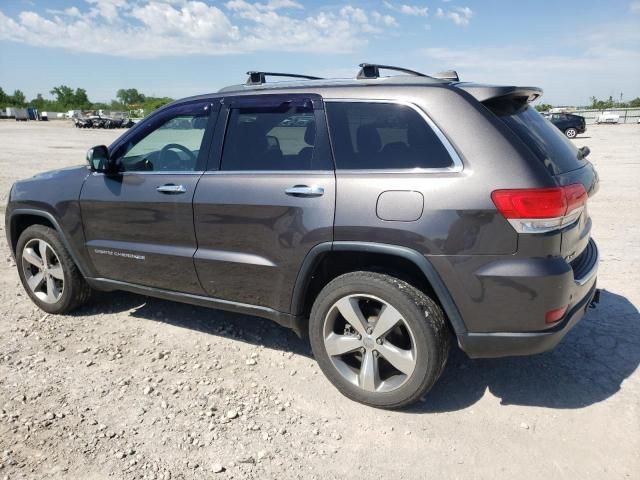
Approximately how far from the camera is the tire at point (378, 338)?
A: 2850 mm

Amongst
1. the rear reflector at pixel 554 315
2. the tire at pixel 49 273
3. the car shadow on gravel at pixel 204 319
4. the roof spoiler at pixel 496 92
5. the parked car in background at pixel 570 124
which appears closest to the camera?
the rear reflector at pixel 554 315

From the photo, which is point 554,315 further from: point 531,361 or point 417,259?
point 531,361

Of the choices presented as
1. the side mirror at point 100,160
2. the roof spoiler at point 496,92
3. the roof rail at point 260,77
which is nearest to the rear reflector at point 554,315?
the roof spoiler at point 496,92

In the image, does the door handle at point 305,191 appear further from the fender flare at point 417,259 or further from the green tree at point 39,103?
the green tree at point 39,103

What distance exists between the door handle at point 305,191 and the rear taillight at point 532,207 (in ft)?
3.14

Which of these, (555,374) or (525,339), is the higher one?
(525,339)

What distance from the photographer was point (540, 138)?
288 centimetres

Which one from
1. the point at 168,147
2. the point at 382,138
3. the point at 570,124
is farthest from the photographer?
the point at 570,124

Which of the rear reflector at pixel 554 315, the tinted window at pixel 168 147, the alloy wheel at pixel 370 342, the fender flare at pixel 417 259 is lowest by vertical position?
the alloy wheel at pixel 370 342

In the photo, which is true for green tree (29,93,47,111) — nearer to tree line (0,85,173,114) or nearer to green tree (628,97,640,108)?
tree line (0,85,173,114)

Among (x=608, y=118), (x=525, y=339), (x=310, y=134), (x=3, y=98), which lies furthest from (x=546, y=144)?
(x=3, y=98)

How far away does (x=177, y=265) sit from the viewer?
144 inches

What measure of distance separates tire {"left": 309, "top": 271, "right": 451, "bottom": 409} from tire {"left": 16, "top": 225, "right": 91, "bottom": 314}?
7.49 feet

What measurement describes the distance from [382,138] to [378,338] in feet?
3.72
